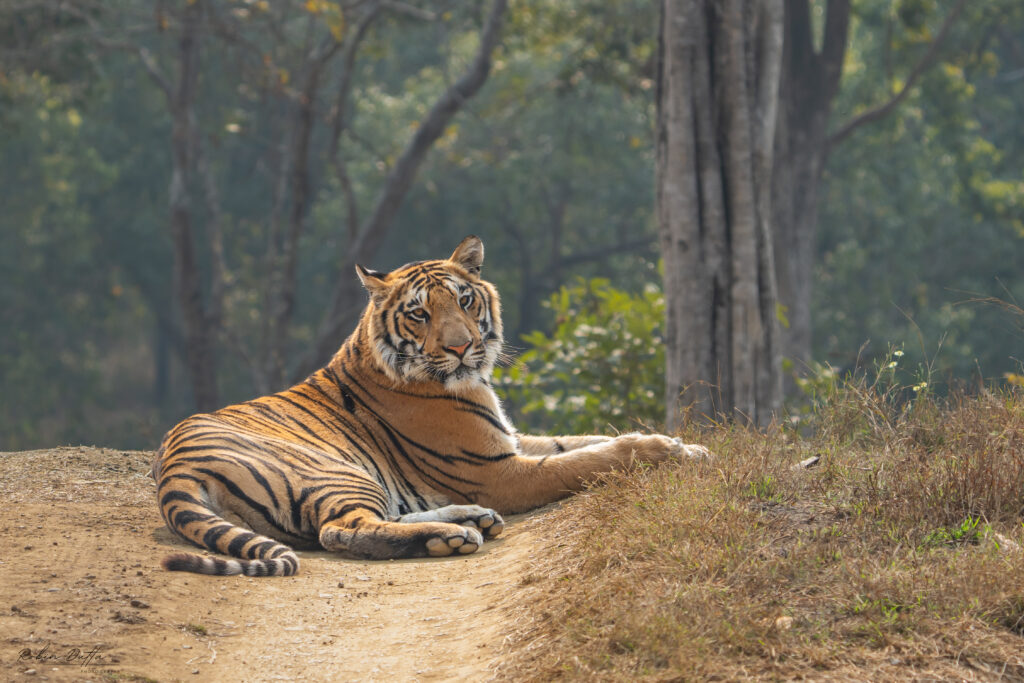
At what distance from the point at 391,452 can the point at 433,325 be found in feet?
2.20

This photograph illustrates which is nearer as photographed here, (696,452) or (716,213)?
(696,452)

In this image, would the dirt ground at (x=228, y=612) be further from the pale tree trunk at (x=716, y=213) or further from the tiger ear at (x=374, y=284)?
the pale tree trunk at (x=716, y=213)

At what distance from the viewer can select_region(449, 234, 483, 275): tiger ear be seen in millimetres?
5953

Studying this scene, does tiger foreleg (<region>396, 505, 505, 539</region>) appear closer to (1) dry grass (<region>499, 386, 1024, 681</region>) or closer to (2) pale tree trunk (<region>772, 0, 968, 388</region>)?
(1) dry grass (<region>499, 386, 1024, 681</region>)

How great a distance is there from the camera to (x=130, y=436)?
23.2 meters

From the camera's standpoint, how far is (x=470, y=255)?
599cm

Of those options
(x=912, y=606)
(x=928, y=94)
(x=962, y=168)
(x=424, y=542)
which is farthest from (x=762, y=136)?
(x=962, y=168)

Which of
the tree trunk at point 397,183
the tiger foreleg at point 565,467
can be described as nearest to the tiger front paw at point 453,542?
the tiger foreleg at point 565,467

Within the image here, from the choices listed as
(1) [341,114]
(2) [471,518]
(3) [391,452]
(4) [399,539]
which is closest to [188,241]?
(1) [341,114]

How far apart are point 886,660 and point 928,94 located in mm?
18742

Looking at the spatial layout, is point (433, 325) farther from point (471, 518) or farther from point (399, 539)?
point (399, 539)

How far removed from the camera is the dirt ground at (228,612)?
3535 millimetres

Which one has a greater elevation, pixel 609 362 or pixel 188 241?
pixel 188 241

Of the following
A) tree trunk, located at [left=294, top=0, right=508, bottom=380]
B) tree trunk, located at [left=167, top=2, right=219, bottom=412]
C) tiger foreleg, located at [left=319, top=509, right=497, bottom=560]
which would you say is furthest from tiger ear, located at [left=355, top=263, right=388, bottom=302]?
tree trunk, located at [left=167, top=2, right=219, bottom=412]
